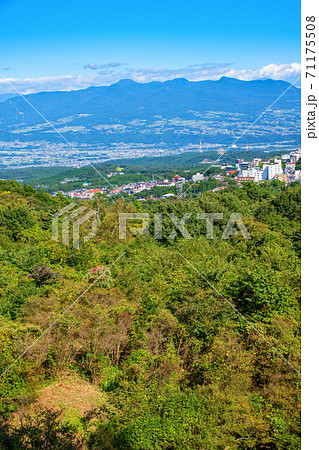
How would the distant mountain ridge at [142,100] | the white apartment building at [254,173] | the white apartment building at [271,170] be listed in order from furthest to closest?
the distant mountain ridge at [142,100] < the white apartment building at [271,170] < the white apartment building at [254,173]

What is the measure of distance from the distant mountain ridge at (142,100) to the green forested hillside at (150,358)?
81121 millimetres

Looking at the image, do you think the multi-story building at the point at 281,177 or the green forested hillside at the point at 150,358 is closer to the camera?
the green forested hillside at the point at 150,358

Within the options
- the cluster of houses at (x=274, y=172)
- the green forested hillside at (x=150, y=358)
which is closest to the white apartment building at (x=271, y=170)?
the cluster of houses at (x=274, y=172)

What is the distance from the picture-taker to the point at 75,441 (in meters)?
A: 5.92

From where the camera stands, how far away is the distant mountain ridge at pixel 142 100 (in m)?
96.8

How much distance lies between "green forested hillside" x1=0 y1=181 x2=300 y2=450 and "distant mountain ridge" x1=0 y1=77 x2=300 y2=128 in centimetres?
8112

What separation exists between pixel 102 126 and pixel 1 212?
90693 millimetres

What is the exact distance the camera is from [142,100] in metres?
166

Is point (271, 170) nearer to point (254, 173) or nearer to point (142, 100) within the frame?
point (254, 173)

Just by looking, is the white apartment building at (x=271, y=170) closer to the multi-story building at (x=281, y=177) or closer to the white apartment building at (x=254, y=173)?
the multi-story building at (x=281, y=177)

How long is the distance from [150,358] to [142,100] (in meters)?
170

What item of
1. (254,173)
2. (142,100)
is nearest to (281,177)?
(254,173)

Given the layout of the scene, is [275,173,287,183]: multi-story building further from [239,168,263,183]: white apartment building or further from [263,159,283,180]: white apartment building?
[239,168,263,183]: white apartment building
